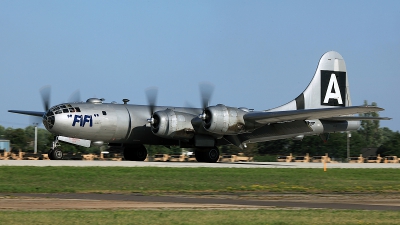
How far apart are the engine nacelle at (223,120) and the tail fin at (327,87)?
685cm

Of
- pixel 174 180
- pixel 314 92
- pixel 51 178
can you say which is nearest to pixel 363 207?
pixel 174 180

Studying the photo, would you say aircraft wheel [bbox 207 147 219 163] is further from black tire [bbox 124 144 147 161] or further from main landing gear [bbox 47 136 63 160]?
main landing gear [bbox 47 136 63 160]

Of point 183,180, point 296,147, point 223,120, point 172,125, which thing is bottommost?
point 183,180

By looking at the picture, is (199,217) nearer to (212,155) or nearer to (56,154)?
(56,154)

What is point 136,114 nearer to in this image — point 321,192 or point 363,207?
point 321,192

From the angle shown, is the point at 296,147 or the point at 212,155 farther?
the point at 296,147

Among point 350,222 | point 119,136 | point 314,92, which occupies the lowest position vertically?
point 350,222

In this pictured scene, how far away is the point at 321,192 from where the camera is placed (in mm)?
21984

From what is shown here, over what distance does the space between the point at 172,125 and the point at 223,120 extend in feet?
Result: 10.5

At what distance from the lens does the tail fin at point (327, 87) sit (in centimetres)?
4438

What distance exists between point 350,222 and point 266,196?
657 centimetres

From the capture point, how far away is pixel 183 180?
84.2 ft

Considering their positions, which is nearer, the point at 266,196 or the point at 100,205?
the point at 100,205

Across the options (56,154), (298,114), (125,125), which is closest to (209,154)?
(125,125)
